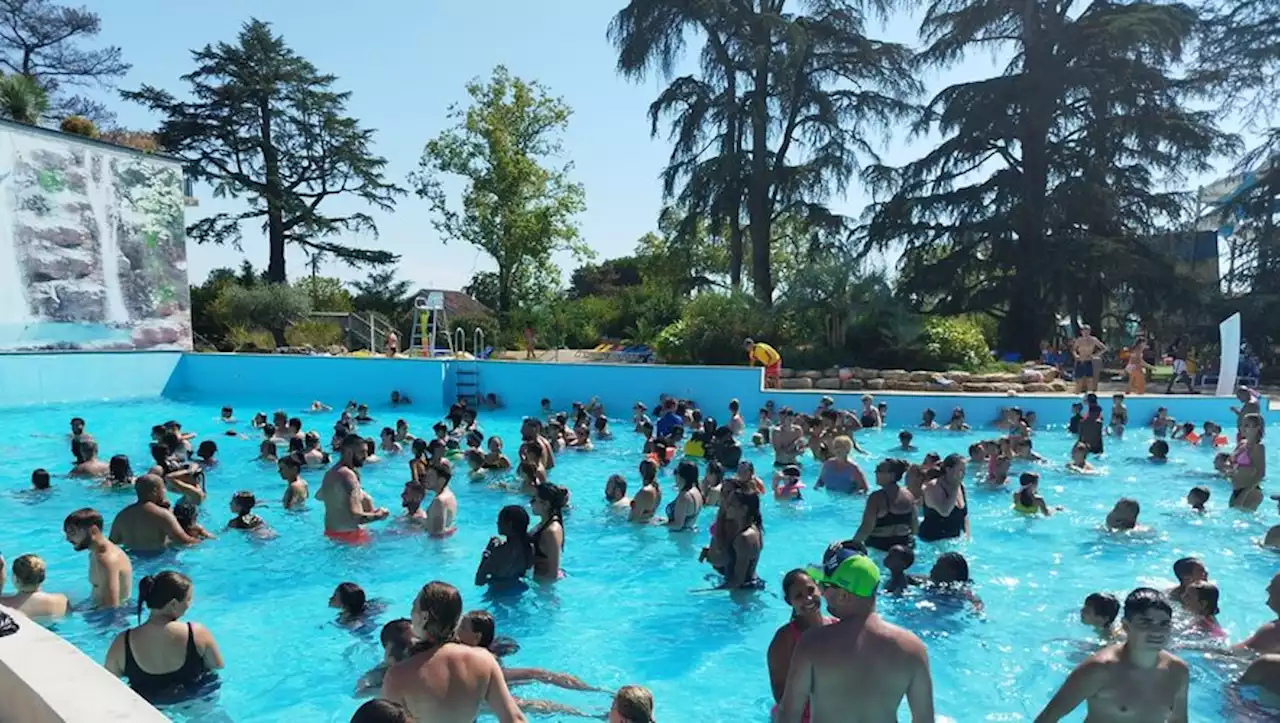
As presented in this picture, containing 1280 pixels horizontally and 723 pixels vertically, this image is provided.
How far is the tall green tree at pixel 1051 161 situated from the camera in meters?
25.7

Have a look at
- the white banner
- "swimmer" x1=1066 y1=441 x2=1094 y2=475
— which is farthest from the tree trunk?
"swimmer" x1=1066 y1=441 x2=1094 y2=475

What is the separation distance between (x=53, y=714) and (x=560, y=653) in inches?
165

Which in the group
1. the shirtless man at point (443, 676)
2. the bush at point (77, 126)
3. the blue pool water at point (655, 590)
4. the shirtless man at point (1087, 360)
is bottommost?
the blue pool water at point (655, 590)

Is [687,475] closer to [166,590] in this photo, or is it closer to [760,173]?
[166,590]

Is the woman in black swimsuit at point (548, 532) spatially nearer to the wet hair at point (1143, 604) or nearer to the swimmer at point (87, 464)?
the wet hair at point (1143, 604)

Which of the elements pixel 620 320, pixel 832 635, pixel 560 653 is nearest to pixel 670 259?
pixel 620 320

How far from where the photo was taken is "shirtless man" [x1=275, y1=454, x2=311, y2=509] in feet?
34.1

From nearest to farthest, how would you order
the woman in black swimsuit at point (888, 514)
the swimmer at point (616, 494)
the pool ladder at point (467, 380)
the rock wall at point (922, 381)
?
the woman in black swimsuit at point (888, 514) < the swimmer at point (616, 494) < the rock wall at point (922, 381) < the pool ladder at point (467, 380)

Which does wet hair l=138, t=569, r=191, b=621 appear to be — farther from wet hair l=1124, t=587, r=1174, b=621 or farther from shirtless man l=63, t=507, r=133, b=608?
wet hair l=1124, t=587, r=1174, b=621

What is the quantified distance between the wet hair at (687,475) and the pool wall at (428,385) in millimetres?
9885

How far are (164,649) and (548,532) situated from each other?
319 cm

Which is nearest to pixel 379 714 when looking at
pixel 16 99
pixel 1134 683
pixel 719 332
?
pixel 1134 683

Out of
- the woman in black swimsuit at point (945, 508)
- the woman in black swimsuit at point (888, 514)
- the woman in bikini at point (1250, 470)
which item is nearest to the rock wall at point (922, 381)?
the woman in bikini at point (1250, 470)

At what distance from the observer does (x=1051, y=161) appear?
26.8 meters
